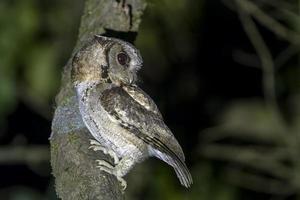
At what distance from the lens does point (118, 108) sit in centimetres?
398

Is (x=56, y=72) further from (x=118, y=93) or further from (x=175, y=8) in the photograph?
(x=118, y=93)

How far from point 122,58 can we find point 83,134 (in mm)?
406

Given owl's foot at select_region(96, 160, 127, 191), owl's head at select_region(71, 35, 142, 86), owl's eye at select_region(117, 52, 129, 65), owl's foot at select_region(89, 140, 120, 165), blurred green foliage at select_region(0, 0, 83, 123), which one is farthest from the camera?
blurred green foliage at select_region(0, 0, 83, 123)

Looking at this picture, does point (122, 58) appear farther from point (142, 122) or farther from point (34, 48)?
point (34, 48)

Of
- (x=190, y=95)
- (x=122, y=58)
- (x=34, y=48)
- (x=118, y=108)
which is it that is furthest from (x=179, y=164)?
(x=190, y=95)

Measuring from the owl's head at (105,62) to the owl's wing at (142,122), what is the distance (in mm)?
68

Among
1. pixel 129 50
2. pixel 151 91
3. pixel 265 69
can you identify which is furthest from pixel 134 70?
pixel 151 91

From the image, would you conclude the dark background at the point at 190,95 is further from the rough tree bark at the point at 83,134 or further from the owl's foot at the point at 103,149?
the owl's foot at the point at 103,149

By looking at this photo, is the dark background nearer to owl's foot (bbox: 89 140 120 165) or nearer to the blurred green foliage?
the blurred green foliage

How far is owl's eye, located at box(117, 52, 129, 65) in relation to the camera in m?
4.00

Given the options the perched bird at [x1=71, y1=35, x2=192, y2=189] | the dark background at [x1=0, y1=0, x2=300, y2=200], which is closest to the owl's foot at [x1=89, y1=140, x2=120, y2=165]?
the perched bird at [x1=71, y1=35, x2=192, y2=189]

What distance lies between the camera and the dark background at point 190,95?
6516 mm

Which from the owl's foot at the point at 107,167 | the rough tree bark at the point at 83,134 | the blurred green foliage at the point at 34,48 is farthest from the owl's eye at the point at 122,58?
the blurred green foliage at the point at 34,48

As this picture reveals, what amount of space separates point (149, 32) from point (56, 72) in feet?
2.86
